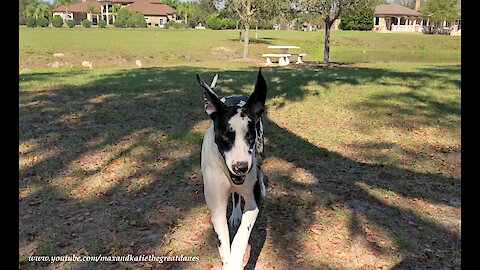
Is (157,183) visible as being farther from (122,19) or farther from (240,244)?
(122,19)

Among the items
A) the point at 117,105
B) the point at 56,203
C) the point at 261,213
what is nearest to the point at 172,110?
the point at 117,105

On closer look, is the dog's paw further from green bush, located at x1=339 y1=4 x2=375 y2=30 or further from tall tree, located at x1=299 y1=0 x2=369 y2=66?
green bush, located at x1=339 y1=4 x2=375 y2=30

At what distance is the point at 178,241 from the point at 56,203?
2.36 metres

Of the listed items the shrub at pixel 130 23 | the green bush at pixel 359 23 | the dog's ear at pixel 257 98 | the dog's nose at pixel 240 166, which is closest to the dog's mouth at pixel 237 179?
the dog's nose at pixel 240 166

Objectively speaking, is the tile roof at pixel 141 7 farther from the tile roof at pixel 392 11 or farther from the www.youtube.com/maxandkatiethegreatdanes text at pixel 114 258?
the www.youtube.com/maxandkatiethegreatdanes text at pixel 114 258

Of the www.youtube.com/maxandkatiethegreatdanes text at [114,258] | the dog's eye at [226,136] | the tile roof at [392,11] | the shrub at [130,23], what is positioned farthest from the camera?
the shrub at [130,23]

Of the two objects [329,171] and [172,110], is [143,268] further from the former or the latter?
[172,110]

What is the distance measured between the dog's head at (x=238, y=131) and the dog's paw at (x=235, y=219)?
70.2 inches

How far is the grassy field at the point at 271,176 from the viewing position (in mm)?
4793

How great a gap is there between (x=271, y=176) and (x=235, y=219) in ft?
5.70

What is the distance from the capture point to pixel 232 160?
3.38 m

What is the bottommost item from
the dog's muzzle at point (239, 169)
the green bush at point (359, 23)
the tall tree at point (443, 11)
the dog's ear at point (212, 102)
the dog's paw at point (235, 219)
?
the dog's paw at point (235, 219)

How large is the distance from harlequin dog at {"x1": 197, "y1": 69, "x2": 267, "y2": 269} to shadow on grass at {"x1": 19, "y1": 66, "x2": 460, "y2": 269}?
0.93 meters

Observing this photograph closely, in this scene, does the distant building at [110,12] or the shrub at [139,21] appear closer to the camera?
the shrub at [139,21]
